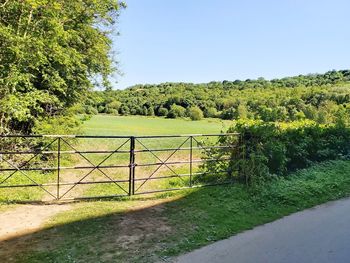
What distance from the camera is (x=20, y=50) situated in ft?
30.6

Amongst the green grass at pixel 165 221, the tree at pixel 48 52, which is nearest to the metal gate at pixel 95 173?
the green grass at pixel 165 221

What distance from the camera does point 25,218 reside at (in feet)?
22.5

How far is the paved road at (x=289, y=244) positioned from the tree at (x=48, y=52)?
6926 mm

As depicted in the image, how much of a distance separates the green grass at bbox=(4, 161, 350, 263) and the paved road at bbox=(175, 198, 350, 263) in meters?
0.28

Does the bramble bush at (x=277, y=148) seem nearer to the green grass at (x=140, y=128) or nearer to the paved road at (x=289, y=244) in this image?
the paved road at (x=289, y=244)

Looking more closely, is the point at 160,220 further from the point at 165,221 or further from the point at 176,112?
the point at 176,112

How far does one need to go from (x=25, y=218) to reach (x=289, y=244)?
15.9 feet

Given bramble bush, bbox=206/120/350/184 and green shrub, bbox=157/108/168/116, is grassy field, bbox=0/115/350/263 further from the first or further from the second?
green shrub, bbox=157/108/168/116

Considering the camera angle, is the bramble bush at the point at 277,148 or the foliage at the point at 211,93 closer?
the bramble bush at the point at 277,148

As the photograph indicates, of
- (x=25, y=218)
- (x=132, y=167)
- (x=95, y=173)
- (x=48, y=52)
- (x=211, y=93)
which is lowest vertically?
(x=95, y=173)

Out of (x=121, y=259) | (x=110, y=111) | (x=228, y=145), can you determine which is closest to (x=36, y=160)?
(x=228, y=145)

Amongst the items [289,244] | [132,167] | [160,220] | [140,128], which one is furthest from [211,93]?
[289,244]

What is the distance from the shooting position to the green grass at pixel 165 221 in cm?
528

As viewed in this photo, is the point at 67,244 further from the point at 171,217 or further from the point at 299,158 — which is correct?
the point at 299,158
